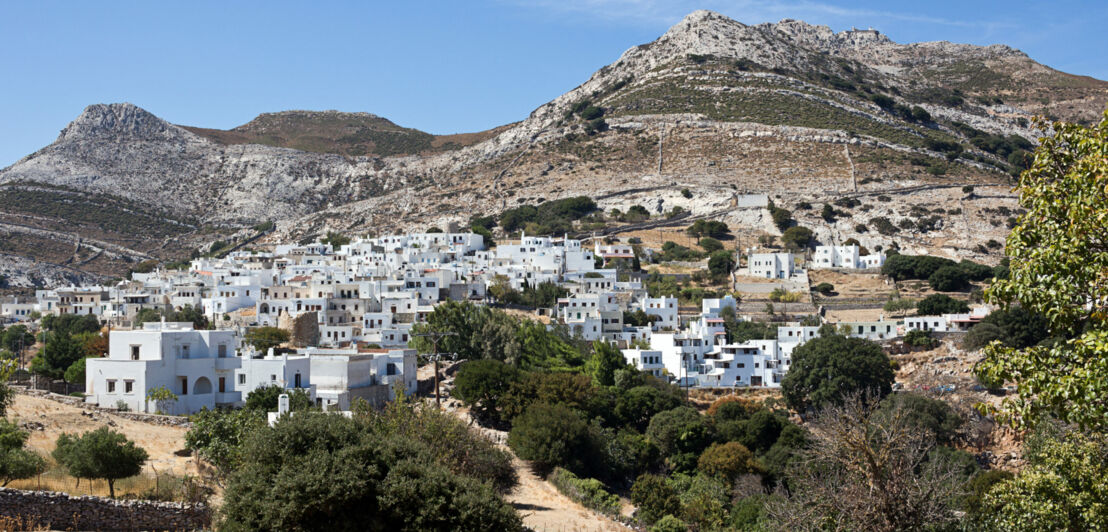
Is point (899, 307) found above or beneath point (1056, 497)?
above

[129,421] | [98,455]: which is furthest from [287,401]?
[98,455]

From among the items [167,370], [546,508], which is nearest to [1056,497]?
[546,508]

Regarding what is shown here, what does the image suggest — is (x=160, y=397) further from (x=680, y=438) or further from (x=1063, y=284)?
(x=1063, y=284)

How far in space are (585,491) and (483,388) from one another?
8159 millimetres

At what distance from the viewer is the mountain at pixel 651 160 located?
287 ft

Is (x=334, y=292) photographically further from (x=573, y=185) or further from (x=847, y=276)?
(x=573, y=185)

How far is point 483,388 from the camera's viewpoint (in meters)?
32.9

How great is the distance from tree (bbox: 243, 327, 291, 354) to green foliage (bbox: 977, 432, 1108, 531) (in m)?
32.3

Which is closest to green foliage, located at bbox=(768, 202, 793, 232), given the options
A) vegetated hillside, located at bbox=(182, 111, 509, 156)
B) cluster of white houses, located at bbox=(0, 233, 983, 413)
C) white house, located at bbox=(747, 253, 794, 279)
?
cluster of white houses, located at bbox=(0, 233, 983, 413)

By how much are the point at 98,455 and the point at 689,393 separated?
29892 mm

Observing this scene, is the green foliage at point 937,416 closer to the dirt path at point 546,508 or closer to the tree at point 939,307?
the dirt path at point 546,508

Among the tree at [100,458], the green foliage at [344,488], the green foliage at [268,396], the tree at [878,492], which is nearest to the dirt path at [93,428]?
the tree at [100,458]

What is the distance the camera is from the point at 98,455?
1753 centimetres

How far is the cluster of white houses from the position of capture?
30.0m
